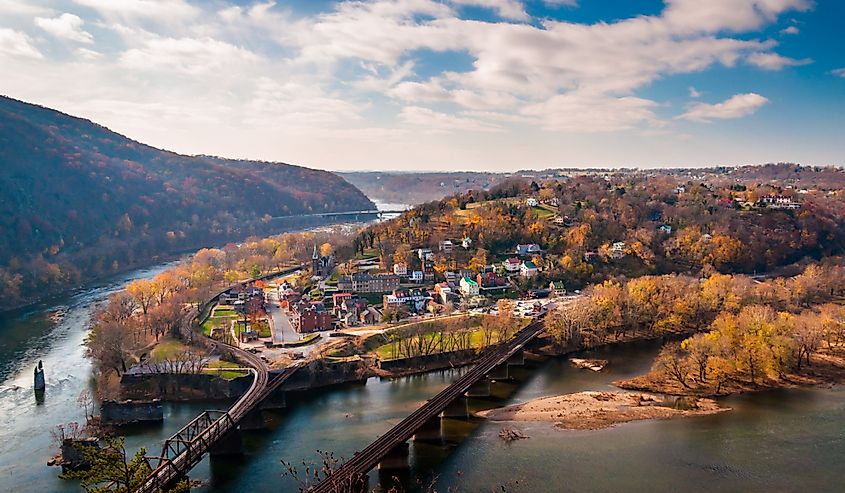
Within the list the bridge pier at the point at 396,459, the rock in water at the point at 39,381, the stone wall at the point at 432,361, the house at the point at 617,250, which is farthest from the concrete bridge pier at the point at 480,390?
the house at the point at 617,250

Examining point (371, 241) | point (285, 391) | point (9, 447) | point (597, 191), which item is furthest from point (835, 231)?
point (9, 447)

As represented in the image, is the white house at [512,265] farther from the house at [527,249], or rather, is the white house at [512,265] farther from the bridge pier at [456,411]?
the bridge pier at [456,411]

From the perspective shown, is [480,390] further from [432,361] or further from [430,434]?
[430,434]

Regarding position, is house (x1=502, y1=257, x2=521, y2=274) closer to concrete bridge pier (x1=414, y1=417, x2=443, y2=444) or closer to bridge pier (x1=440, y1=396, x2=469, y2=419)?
bridge pier (x1=440, y1=396, x2=469, y2=419)

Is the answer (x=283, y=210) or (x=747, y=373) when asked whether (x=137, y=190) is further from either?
(x=747, y=373)

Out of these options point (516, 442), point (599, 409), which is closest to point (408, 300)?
point (599, 409)
